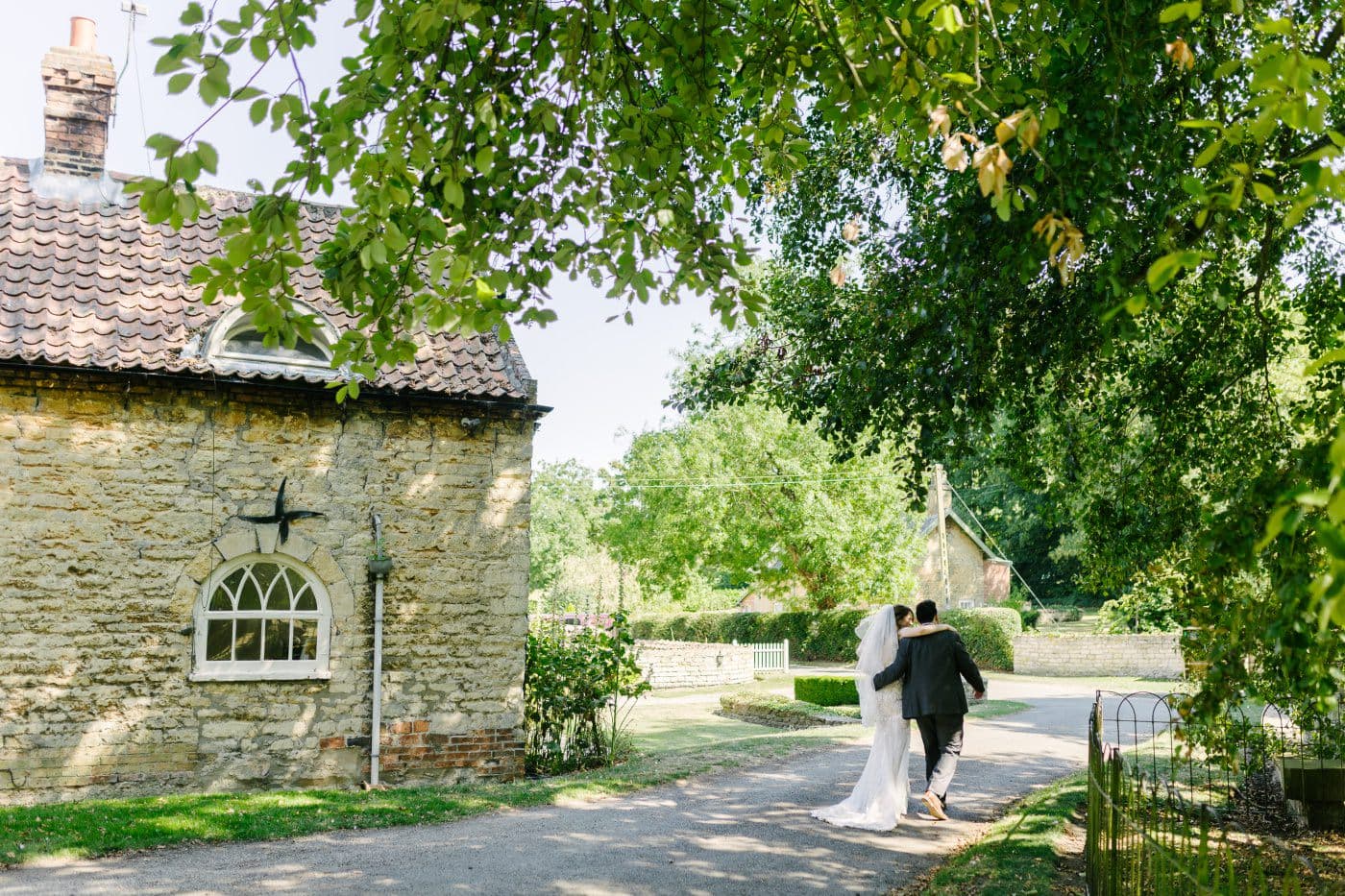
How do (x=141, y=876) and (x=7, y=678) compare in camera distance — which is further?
(x=7, y=678)

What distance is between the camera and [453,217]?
18.0 ft

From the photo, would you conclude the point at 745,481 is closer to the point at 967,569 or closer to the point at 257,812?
the point at 967,569

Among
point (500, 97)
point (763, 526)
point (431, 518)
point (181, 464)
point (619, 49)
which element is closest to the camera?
point (500, 97)

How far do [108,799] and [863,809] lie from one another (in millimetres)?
7111

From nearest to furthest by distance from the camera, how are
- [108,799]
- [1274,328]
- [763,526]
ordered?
[1274,328] → [108,799] → [763,526]

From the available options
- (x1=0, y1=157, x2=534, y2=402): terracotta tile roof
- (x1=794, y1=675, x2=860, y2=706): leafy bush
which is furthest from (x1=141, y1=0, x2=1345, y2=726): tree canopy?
(x1=794, y1=675, x2=860, y2=706): leafy bush

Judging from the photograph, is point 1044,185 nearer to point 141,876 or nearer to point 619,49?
point 619,49


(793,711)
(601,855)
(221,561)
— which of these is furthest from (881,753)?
(793,711)

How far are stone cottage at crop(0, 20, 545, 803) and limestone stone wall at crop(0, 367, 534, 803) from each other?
22 millimetres

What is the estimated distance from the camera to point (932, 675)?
8.91 m

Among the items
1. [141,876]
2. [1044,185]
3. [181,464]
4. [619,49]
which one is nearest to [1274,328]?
[1044,185]

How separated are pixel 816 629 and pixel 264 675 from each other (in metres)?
29.1

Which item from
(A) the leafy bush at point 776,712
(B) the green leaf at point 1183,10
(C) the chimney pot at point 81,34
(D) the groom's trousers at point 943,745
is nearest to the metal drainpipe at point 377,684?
(D) the groom's trousers at point 943,745

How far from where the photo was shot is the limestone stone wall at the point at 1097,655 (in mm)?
29766
